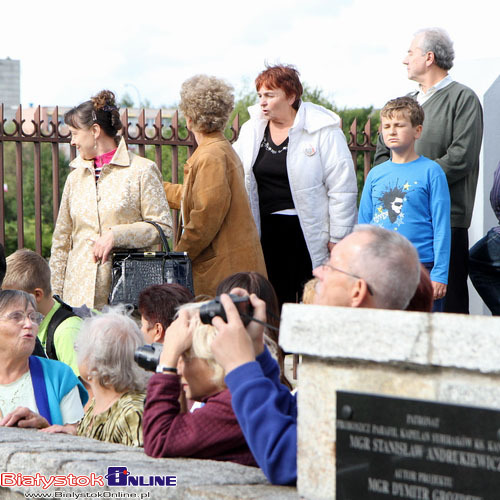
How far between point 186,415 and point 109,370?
30.4 inches

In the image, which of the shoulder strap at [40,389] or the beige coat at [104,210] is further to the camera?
the beige coat at [104,210]

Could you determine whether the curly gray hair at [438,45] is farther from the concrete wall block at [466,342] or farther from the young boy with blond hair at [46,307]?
the concrete wall block at [466,342]

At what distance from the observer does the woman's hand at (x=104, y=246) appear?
17.0 feet

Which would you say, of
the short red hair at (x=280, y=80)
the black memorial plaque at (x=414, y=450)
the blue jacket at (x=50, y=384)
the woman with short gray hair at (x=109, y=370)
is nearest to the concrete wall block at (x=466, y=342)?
the black memorial plaque at (x=414, y=450)

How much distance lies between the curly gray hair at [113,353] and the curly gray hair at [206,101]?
2033 millimetres

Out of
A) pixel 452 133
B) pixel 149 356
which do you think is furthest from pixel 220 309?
pixel 452 133

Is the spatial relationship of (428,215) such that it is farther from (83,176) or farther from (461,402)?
(461,402)

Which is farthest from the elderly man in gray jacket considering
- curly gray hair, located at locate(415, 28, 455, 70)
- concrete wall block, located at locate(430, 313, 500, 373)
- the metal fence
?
concrete wall block, located at locate(430, 313, 500, 373)

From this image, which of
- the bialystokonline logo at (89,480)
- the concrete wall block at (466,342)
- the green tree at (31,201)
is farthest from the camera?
the green tree at (31,201)

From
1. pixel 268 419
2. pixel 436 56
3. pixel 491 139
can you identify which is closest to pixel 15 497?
pixel 268 419

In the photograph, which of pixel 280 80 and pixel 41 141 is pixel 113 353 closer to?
pixel 280 80

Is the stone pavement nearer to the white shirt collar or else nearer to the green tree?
the white shirt collar

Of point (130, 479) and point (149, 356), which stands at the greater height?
point (149, 356)

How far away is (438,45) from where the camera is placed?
18.6 ft
